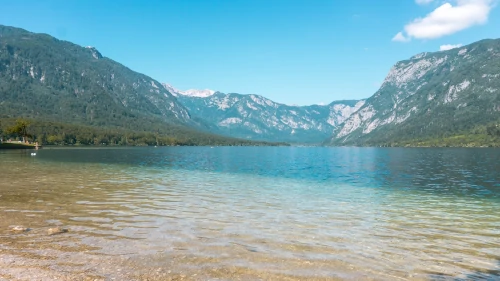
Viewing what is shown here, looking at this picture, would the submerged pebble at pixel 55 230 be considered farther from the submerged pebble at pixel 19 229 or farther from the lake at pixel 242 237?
the submerged pebble at pixel 19 229

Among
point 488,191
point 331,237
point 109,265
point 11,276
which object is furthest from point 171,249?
point 488,191

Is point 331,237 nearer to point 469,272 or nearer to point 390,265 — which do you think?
point 390,265

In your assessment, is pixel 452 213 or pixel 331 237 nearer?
pixel 331 237

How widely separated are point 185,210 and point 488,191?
44144mm

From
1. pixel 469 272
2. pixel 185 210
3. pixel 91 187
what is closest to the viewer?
pixel 469 272

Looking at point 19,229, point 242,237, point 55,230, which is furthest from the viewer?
point 242,237

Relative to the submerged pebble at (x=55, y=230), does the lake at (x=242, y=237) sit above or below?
below

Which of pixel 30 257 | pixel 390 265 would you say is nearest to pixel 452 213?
pixel 390 265

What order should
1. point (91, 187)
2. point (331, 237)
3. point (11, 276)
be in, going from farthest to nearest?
point (91, 187) < point (331, 237) < point (11, 276)

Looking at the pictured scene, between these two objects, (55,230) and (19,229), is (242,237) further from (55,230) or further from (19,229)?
(19,229)

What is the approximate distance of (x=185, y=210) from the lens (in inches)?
1222

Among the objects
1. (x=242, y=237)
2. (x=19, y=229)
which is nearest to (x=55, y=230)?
(x=19, y=229)

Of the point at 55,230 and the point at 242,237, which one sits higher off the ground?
the point at 55,230

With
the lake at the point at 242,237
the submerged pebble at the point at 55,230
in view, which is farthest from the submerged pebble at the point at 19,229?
the submerged pebble at the point at 55,230
